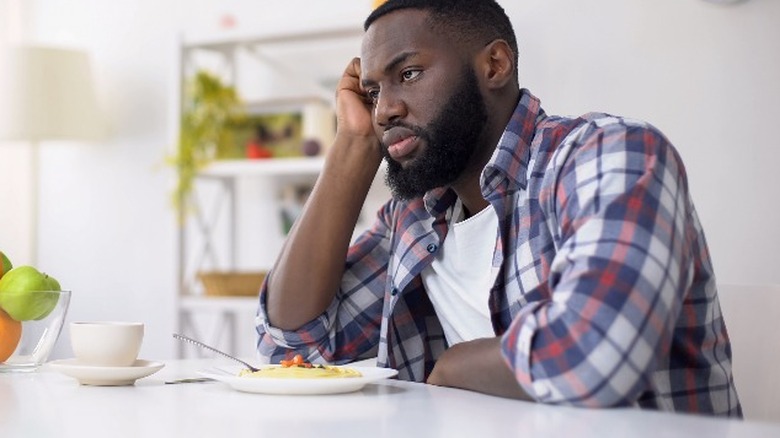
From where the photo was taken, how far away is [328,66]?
3539 mm

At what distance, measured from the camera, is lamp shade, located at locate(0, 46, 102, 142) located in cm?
371

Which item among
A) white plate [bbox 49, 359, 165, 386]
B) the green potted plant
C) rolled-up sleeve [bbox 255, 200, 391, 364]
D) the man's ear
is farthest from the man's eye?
the green potted plant

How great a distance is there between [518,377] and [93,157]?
317 centimetres

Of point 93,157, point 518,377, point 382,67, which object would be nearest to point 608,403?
point 518,377

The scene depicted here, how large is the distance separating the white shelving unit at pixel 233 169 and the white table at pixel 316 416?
2.16 m

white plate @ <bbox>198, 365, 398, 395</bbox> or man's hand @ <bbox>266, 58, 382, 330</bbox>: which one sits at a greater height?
man's hand @ <bbox>266, 58, 382, 330</bbox>

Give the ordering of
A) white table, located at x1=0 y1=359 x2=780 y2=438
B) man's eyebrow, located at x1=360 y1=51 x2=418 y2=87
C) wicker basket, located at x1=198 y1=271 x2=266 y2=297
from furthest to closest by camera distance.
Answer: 1. wicker basket, located at x1=198 y1=271 x2=266 y2=297
2. man's eyebrow, located at x1=360 y1=51 x2=418 y2=87
3. white table, located at x1=0 y1=359 x2=780 y2=438

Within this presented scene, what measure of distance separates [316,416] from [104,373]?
404mm

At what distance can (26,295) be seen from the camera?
1.45m

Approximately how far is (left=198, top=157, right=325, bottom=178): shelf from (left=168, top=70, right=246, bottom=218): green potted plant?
0.05 meters

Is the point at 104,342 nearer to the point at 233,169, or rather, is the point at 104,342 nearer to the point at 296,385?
the point at 296,385

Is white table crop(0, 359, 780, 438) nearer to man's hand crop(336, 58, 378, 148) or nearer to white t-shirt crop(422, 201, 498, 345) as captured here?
white t-shirt crop(422, 201, 498, 345)

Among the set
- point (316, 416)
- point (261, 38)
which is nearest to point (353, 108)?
point (316, 416)

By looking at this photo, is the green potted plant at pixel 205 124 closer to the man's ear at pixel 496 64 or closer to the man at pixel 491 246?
the man at pixel 491 246
